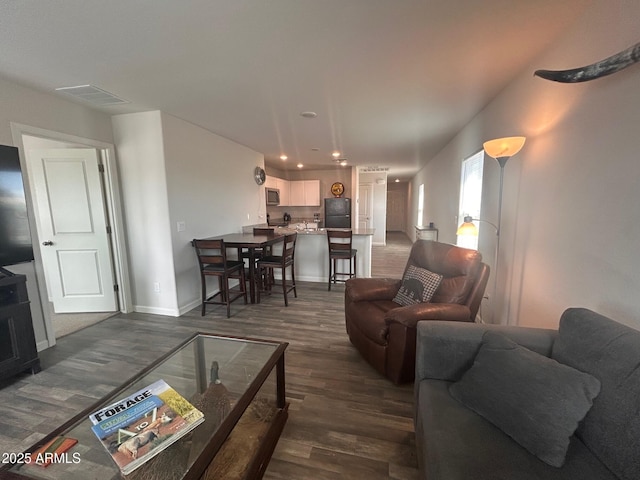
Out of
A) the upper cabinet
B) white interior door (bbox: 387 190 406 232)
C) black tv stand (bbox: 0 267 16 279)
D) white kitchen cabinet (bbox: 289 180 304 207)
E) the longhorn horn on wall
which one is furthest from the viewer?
white interior door (bbox: 387 190 406 232)

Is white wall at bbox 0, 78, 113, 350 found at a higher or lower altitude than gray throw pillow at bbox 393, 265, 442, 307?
higher

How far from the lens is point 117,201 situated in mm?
3320

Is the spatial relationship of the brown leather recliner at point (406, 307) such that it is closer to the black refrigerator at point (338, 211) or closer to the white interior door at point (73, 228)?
the white interior door at point (73, 228)

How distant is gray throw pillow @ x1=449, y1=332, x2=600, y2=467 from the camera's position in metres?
0.96

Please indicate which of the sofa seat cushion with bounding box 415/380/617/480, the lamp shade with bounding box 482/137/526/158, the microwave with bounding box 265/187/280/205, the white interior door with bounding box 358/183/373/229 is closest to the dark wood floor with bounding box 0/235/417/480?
the sofa seat cushion with bounding box 415/380/617/480

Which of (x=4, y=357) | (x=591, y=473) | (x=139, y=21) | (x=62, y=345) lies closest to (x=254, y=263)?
(x=62, y=345)

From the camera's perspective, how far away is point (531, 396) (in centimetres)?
104

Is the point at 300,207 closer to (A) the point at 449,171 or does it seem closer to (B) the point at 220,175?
(B) the point at 220,175

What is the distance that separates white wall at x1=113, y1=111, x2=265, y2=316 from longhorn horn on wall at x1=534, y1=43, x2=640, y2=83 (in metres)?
3.61

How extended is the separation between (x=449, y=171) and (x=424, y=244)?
8.96ft

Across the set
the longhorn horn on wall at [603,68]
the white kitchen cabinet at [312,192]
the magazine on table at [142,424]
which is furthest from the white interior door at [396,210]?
the magazine on table at [142,424]

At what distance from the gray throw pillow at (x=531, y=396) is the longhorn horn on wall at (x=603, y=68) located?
1.38 m

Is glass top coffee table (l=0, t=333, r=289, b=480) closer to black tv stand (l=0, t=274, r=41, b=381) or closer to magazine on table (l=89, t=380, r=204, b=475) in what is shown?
magazine on table (l=89, t=380, r=204, b=475)

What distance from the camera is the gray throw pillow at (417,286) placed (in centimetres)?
228
